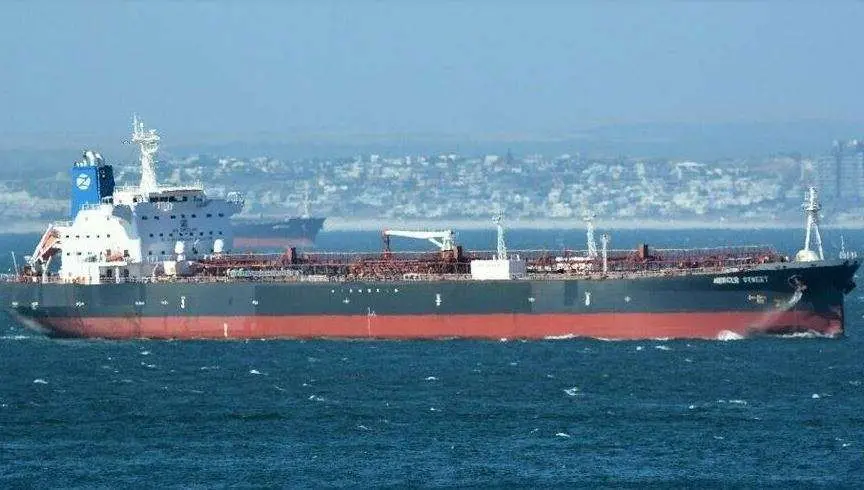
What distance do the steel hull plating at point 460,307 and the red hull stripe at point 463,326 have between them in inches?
1.2

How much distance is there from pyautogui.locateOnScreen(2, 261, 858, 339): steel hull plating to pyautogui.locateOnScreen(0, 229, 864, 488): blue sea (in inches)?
29.6

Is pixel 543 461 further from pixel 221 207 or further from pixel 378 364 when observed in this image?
pixel 221 207

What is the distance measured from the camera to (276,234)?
162m

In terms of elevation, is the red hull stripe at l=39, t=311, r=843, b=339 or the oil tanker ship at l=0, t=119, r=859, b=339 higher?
the oil tanker ship at l=0, t=119, r=859, b=339

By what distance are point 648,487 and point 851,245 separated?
119 m

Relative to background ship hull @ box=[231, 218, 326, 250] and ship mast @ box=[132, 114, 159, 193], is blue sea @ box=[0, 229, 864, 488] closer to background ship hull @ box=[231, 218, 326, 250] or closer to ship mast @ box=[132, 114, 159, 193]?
ship mast @ box=[132, 114, 159, 193]

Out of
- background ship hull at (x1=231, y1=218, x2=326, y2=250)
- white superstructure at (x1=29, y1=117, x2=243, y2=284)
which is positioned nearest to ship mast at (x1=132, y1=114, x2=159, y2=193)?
white superstructure at (x1=29, y1=117, x2=243, y2=284)

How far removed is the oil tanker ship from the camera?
57.8 m

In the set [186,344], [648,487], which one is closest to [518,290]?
[186,344]

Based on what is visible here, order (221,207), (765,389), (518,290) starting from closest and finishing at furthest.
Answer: (765,389) → (518,290) → (221,207)

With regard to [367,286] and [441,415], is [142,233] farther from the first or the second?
[441,415]

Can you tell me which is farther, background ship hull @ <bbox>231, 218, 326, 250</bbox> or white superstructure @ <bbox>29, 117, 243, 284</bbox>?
background ship hull @ <bbox>231, 218, 326, 250</bbox>

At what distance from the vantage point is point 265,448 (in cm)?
4109

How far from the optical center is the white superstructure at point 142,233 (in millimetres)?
65562
